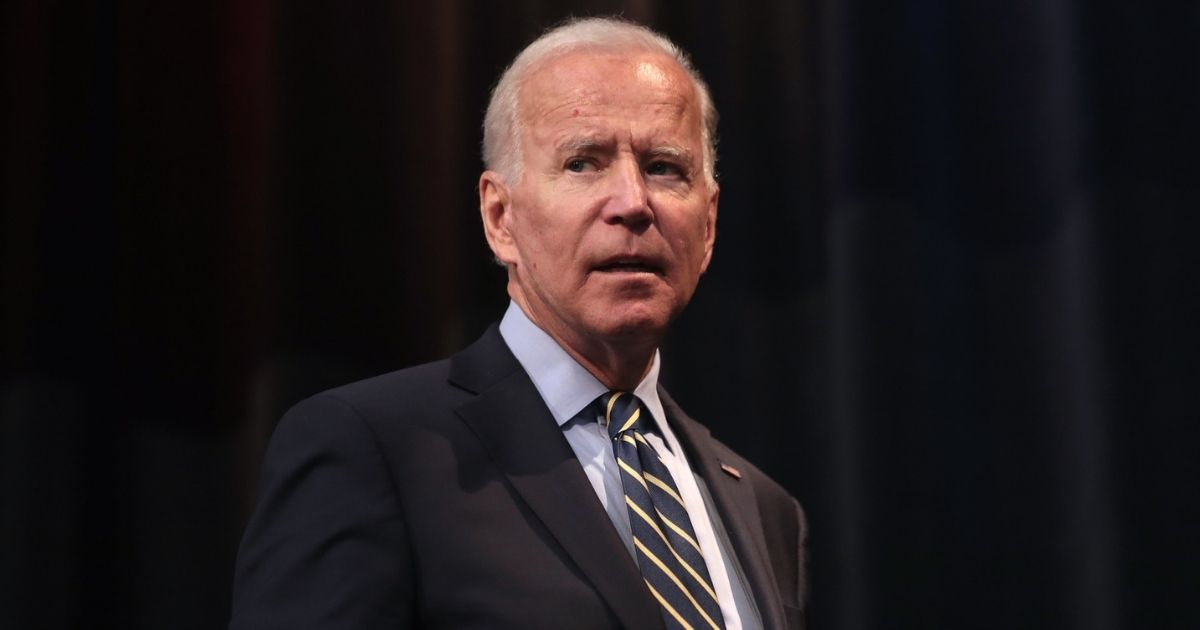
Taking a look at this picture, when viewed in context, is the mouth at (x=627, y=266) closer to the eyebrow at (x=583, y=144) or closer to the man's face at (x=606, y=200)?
the man's face at (x=606, y=200)

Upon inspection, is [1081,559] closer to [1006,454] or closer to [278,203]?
[1006,454]

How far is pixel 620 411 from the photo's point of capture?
1471 millimetres

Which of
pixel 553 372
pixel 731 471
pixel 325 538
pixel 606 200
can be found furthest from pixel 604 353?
pixel 325 538

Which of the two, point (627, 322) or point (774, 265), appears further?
point (774, 265)

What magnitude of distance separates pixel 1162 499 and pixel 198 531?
1.73 m

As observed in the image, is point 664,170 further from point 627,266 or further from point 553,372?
point 553,372

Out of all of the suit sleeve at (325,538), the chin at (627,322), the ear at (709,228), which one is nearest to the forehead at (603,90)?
the ear at (709,228)

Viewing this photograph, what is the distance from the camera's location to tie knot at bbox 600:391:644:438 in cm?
145

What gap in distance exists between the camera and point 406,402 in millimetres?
1378

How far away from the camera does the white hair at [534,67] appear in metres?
1.54

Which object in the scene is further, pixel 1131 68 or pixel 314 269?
pixel 1131 68

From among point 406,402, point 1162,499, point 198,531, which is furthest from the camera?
point 1162,499

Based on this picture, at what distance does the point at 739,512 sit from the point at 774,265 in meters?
0.83

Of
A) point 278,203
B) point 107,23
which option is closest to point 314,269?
point 278,203
